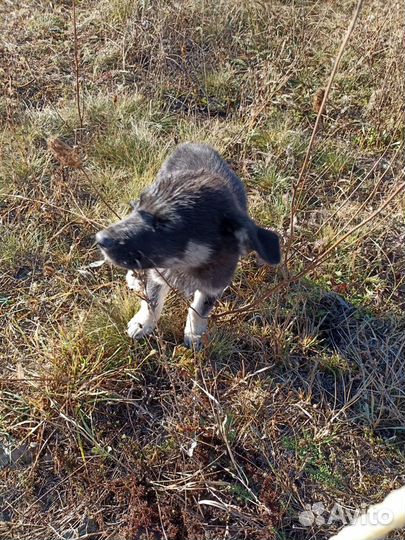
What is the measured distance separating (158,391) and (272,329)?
2.64 feet

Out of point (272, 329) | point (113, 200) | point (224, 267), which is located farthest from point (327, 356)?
point (113, 200)

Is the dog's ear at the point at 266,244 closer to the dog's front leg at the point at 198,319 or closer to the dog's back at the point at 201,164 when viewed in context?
the dog's back at the point at 201,164

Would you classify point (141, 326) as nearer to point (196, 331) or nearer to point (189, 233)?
point (196, 331)

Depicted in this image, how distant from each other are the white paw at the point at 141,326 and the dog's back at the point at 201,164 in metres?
0.87

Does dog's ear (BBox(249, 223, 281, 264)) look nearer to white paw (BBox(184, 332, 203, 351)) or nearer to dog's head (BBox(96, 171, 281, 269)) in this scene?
dog's head (BBox(96, 171, 281, 269))

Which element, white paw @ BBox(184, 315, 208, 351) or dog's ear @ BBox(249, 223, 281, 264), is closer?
dog's ear @ BBox(249, 223, 281, 264)

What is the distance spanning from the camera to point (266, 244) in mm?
2396

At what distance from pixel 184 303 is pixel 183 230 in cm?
92

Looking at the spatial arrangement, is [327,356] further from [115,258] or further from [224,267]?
[115,258]

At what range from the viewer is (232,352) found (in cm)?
314

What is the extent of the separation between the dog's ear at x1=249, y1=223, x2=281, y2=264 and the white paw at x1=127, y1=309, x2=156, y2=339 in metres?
0.94

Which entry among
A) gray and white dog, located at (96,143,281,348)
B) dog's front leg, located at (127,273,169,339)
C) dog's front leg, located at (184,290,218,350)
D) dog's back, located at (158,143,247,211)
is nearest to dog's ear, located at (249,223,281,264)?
gray and white dog, located at (96,143,281,348)

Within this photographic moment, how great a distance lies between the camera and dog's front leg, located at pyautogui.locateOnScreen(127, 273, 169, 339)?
2.97 metres

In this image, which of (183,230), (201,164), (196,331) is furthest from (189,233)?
(196,331)
